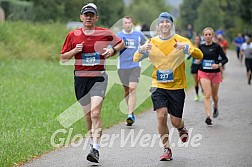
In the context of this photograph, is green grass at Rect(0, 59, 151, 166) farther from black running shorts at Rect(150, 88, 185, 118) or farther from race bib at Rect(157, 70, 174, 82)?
race bib at Rect(157, 70, 174, 82)

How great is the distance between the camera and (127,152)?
→ 997cm

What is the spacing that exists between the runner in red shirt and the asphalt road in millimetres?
612

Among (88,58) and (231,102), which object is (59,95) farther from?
(88,58)

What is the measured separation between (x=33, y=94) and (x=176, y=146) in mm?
8265

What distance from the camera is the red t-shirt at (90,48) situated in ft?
29.6

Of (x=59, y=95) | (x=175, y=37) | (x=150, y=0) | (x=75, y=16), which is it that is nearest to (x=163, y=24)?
(x=175, y=37)

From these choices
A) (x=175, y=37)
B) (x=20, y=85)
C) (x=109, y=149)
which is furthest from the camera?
(x=20, y=85)

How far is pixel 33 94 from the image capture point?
1808 centimetres

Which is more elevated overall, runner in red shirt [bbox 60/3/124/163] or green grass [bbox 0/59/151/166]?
runner in red shirt [bbox 60/3/124/163]

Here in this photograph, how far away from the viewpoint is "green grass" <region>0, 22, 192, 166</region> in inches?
418

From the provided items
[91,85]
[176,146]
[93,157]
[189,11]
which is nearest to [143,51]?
[91,85]

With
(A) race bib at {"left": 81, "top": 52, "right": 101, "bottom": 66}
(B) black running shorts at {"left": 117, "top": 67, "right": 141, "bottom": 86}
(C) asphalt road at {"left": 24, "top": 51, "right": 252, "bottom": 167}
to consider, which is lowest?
(C) asphalt road at {"left": 24, "top": 51, "right": 252, "bottom": 167}

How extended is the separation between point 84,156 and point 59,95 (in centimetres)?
875

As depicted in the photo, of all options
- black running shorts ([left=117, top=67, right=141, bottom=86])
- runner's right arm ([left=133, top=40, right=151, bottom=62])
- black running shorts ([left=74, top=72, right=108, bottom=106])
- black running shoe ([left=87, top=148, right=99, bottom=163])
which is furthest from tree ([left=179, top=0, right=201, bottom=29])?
black running shoe ([left=87, top=148, right=99, bottom=163])
